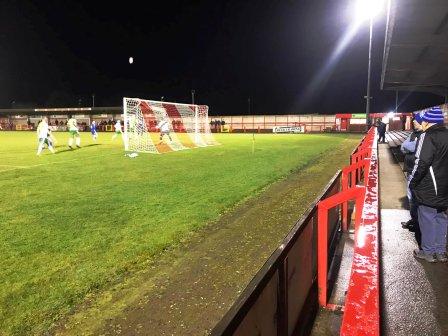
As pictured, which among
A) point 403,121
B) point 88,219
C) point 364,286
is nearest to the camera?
point 364,286

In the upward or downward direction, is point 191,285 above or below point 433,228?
below

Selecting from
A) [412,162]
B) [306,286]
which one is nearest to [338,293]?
[306,286]

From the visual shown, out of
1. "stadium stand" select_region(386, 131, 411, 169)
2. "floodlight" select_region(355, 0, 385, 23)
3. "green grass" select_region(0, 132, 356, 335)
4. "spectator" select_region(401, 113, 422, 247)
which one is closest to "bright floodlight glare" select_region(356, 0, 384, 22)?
"floodlight" select_region(355, 0, 385, 23)

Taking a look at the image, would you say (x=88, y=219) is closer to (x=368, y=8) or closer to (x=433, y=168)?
(x=433, y=168)

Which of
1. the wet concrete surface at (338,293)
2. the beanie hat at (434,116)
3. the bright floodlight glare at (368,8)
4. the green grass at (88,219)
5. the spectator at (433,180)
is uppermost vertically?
the bright floodlight glare at (368,8)

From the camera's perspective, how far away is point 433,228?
15.7 feet

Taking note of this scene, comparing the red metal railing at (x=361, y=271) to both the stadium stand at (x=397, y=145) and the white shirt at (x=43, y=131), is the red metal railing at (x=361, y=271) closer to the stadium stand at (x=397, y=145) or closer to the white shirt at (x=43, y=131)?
the stadium stand at (x=397, y=145)

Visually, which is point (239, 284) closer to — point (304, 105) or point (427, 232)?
point (427, 232)

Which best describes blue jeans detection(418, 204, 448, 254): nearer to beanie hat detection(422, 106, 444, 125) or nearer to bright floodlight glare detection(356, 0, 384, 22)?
beanie hat detection(422, 106, 444, 125)

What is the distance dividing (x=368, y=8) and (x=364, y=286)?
85.7ft

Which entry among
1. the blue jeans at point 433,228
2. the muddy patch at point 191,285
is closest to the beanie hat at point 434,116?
the blue jeans at point 433,228

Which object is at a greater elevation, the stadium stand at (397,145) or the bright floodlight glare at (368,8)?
the bright floodlight glare at (368,8)

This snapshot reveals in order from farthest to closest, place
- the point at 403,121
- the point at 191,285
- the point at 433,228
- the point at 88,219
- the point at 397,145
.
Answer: the point at 403,121, the point at 397,145, the point at 88,219, the point at 433,228, the point at 191,285

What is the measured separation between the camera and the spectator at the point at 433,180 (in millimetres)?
4492
